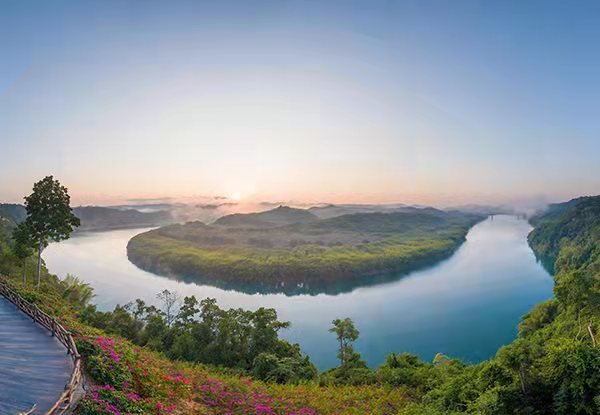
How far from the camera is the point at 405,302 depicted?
5341 cm

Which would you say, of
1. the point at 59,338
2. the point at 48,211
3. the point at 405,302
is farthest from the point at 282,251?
the point at 59,338

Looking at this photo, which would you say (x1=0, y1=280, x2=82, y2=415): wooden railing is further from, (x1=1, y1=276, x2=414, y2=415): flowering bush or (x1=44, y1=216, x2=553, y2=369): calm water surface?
(x1=44, y1=216, x2=553, y2=369): calm water surface

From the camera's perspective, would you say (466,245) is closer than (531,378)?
No

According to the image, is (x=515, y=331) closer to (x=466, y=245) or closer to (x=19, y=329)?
(x=19, y=329)

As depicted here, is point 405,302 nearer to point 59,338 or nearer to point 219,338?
point 219,338

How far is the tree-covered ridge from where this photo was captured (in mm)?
70812

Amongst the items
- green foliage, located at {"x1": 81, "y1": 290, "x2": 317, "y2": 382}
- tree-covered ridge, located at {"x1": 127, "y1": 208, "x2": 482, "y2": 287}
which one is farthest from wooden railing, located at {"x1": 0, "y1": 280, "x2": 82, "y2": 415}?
tree-covered ridge, located at {"x1": 127, "y1": 208, "x2": 482, "y2": 287}

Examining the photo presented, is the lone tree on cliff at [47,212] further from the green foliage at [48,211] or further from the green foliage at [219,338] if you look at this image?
the green foliage at [219,338]

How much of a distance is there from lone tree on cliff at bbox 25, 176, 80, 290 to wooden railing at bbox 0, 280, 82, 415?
183 inches

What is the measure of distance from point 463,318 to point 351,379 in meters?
32.4

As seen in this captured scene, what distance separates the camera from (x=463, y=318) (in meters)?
46.5

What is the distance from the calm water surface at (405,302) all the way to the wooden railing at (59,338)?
23092 millimetres

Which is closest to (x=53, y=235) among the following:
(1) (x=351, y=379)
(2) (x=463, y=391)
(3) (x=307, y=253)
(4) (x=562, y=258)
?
(1) (x=351, y=379)

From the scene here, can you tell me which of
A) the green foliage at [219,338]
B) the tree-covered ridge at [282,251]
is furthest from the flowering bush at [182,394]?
the tree-covered ridge at [282,251]
